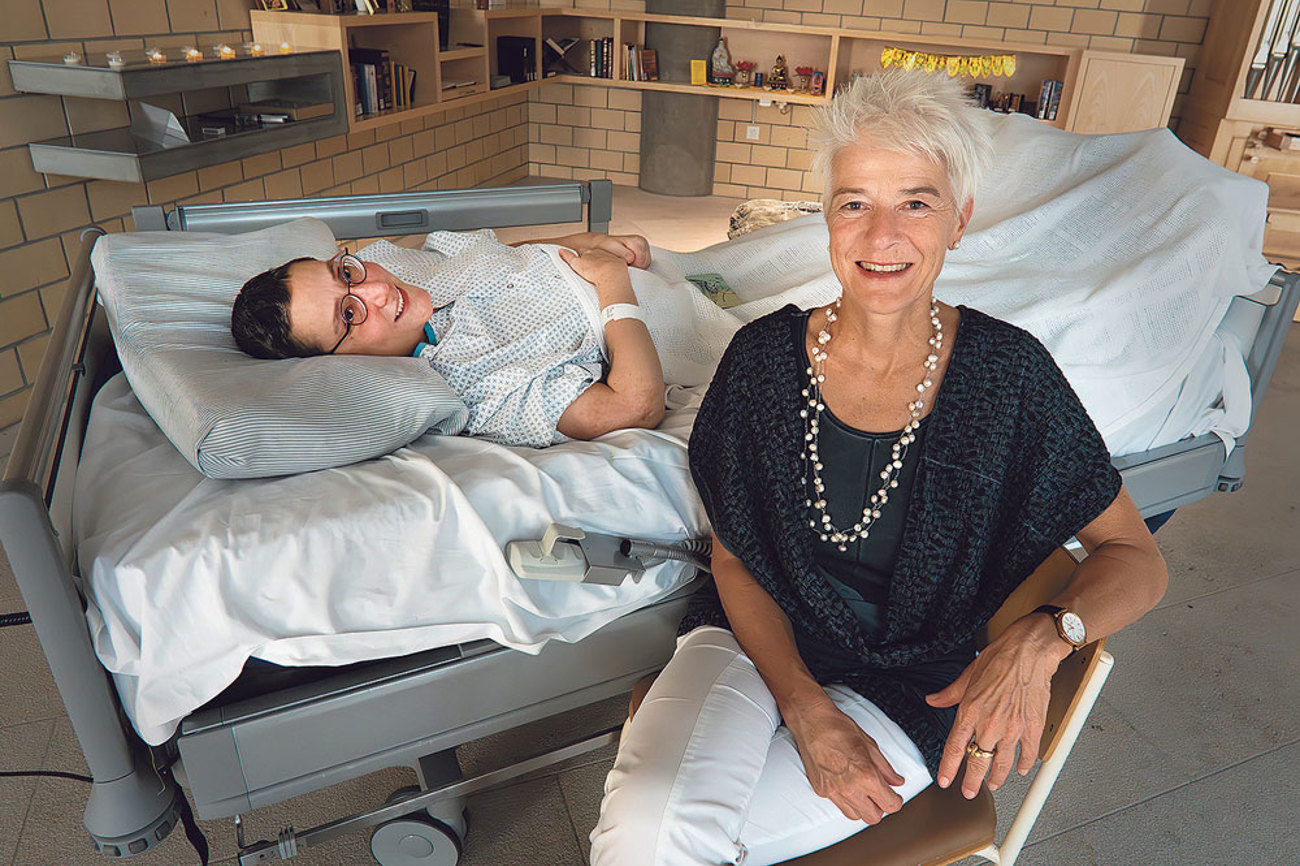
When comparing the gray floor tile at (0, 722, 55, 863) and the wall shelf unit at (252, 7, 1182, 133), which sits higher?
the wall shelf unit at (252, 7, 1182, 133)

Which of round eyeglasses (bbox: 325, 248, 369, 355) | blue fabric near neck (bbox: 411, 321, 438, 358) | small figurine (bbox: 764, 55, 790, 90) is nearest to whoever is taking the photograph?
round eyeglasses (bbox: 325, 248, 369, 355)

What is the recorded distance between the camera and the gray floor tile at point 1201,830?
1.67 metres

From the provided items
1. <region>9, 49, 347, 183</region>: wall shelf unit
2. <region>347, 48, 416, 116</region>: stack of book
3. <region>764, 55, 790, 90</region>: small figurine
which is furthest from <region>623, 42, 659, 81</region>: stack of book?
<region>9, 49, 347, 183</region>: wall shelf unit

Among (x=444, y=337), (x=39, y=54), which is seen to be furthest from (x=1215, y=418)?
(x=39, y=54)

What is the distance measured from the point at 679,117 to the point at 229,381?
218 inches

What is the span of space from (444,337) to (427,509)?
0.51m

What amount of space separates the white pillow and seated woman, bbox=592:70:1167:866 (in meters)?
0.51

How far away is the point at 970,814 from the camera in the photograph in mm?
1201

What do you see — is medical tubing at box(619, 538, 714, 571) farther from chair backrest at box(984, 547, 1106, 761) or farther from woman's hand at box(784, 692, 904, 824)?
chair backrest at box(984, 547, 1106, 761)

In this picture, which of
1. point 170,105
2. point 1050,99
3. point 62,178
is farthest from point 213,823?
point 1050,99

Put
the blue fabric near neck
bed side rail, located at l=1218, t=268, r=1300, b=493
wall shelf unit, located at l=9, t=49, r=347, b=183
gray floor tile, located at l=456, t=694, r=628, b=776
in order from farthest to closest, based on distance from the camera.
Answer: wall shelf unit, located at l=9, t=49, r=347, b=183, bed side rail, located at l=1218, t=268, r=1300, b=493, gray floor tile, located at l=456, t=694, r=628, b=776, the blue fabric near neck

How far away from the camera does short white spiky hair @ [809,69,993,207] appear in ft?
3.98

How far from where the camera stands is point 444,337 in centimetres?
168

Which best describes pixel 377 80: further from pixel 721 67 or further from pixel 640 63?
pixel 721 67
